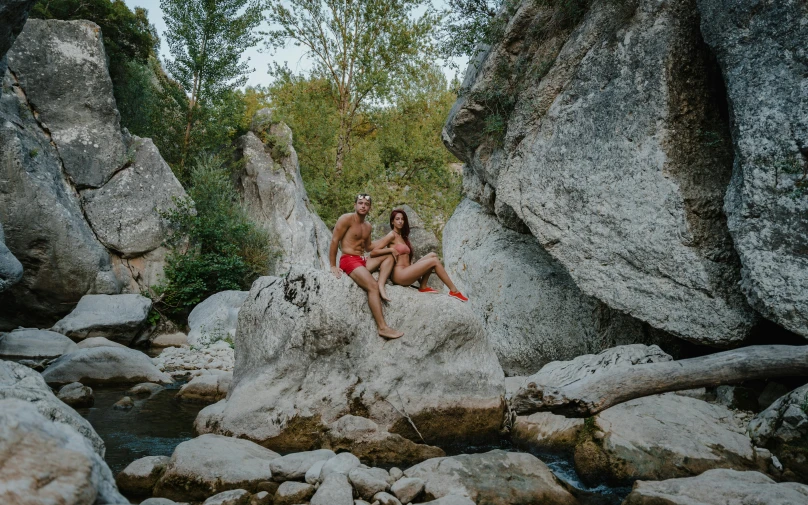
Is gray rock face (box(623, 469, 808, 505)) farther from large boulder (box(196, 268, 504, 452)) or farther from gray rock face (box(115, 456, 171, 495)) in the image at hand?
gray rock face (box(115, 456, 171, 495))

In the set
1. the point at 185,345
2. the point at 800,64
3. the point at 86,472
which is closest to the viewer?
the point at 86,472

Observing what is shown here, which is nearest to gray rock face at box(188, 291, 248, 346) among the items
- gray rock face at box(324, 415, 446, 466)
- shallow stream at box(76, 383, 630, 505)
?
shallow stream at box(76, 383, 630, 505)

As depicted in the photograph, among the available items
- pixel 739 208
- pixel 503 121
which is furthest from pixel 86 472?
pixel 503 121

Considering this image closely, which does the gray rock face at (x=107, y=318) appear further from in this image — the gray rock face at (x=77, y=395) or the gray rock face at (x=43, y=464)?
the gray rock face at (x=43, y=464)

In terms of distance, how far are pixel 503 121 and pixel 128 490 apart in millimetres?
8576

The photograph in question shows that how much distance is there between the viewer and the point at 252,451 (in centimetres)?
573

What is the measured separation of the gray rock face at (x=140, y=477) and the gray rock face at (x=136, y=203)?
12099 millimetres

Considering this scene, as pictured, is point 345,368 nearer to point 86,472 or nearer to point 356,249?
point 356,249

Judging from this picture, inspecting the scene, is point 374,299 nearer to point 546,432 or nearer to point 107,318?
point 546,432

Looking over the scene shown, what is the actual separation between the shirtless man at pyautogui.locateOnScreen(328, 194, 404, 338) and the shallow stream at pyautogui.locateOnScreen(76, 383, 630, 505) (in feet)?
6.58

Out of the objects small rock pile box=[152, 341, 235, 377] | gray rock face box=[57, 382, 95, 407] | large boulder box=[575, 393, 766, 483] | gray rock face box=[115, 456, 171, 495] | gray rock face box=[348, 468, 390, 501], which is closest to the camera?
gray rock face box=[348, 468, 390, 501]

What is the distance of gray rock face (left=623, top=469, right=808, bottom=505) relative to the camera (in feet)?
14.8

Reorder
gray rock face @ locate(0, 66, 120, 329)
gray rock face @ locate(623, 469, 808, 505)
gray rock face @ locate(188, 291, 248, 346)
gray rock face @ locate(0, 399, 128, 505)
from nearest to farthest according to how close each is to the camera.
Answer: gray rock face @ locate(0, 399, 128, 505), gray rock face @ locate(623, 469, 808, 505), gray rock face @ locate(0, 66, 120, 329), gray rock face @ locate(188, 291, 248, 346)

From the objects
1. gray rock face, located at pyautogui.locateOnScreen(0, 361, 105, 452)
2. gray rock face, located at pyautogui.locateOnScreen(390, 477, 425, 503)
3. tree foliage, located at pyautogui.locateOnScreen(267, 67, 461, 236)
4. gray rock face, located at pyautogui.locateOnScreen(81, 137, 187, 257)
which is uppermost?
tree foliage, located at pyautogui.locateOnScreen(267, 67, 461, 236)
